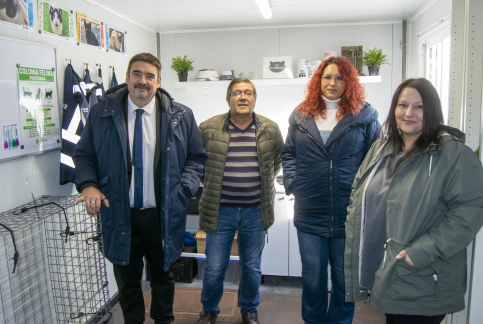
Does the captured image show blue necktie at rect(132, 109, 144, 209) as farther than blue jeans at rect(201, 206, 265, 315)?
No

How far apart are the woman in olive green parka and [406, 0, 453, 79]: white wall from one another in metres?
1.55

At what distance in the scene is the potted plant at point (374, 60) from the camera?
3.16 m

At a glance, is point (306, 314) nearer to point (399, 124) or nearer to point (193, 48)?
point (399, 124)

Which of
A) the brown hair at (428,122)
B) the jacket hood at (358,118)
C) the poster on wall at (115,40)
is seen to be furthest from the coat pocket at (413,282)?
the poster on wall at (115,40)

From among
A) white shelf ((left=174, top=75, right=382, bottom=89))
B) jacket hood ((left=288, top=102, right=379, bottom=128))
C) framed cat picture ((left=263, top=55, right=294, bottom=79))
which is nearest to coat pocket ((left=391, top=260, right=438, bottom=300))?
jacket hood ((left=288, top=102, right=379, bottom=128))

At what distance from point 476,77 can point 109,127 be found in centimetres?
166

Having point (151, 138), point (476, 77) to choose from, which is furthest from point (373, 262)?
point (151, 138)

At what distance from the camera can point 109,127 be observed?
1.85 m

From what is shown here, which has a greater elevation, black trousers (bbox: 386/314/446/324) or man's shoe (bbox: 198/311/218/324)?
black trousers (bbox: 386/314/446/324)

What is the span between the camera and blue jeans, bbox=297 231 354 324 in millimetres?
1953

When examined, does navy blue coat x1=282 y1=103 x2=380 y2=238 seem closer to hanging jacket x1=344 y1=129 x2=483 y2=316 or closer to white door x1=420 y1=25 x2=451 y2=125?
hanging jacket x1=344 y1=129 x2=483 y2=316

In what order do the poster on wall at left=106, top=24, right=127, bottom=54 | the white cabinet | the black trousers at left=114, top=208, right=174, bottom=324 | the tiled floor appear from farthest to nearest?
the white cabinet < the poster on wall at left=106, top=24, right=127, bottom=54 < the tiled floor < the black trousers at left=114, top=208, right=174, bottom=324

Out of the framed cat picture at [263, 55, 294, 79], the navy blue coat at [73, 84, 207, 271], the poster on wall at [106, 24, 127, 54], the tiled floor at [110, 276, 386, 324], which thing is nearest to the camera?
the navy blue coat at [73, 84, 207, 271]

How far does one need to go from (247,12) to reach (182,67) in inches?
31.9
